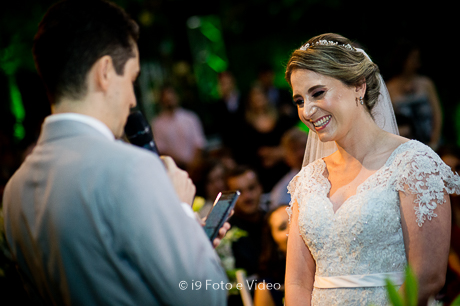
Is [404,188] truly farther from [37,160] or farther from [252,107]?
[252,107]

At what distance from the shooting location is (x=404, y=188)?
2059 millimetres

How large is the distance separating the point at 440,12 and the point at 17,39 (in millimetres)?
6418

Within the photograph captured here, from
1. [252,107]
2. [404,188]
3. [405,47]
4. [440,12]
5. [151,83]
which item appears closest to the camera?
[404,188]

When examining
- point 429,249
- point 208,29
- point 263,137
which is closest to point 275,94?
point 263,137

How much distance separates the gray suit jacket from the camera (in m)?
1.23

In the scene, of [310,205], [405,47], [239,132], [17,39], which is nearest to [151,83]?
[17,39]

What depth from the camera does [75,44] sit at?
4.51ft

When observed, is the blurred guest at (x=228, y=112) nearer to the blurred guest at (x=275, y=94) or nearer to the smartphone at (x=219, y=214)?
the blurred guest at (x=275, y=94)

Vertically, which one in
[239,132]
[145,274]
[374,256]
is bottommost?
[239,132]

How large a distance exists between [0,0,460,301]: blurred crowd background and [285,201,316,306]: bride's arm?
920mm

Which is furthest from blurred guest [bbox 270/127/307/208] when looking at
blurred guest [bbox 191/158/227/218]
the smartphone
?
the smartphone

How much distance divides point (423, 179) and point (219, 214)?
3.24 ft

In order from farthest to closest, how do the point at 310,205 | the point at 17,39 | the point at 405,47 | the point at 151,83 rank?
the point at 151,83 → the point at 17,39 → the point at 405,47 → the point at 310,205

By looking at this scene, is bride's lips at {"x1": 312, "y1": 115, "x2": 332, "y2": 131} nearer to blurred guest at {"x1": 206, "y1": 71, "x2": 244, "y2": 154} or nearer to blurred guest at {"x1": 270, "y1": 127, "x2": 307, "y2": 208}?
blurred guest at {"x1": 270, "y1": 127, "x2": 307, "y2": 208}
